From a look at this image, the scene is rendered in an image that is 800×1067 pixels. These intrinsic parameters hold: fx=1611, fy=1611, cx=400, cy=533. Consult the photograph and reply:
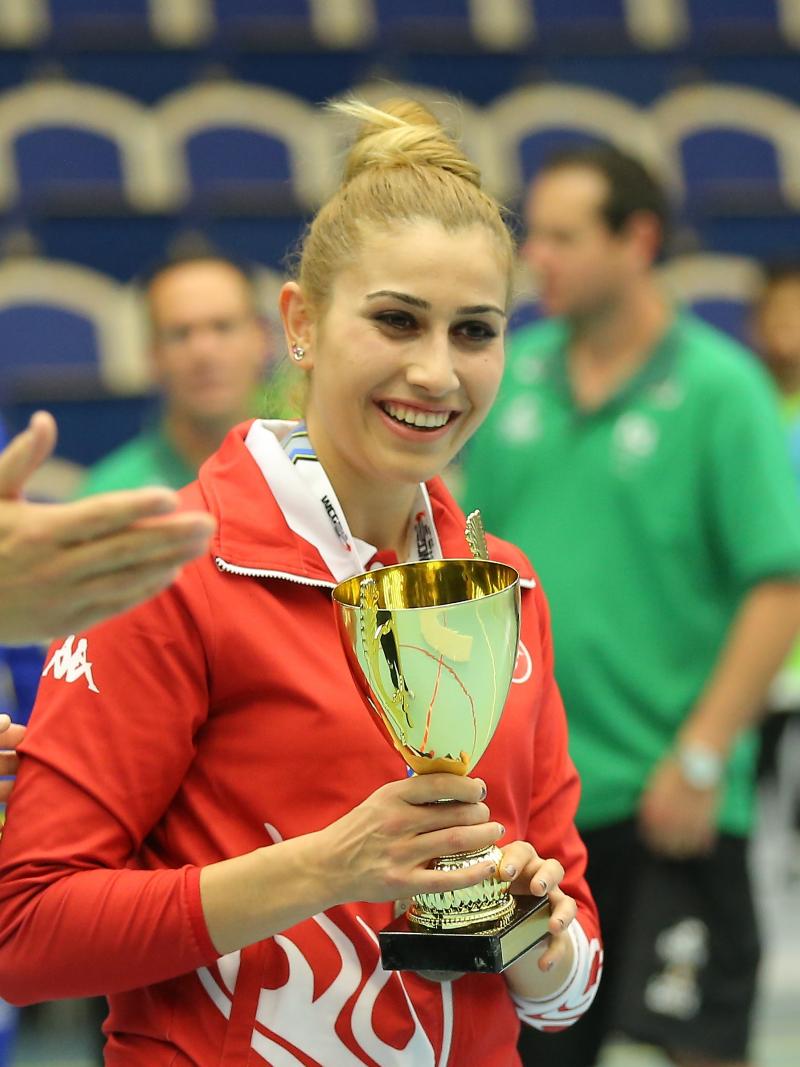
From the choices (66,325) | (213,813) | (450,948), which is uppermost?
(66,325)

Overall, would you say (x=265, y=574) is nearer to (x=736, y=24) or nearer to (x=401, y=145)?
(x=401, y=145)

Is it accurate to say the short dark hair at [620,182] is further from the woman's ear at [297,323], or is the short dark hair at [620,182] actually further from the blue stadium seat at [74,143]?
the blue stadium seat at [74,143]

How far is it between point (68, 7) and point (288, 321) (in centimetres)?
568

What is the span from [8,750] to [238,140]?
18.3 ft

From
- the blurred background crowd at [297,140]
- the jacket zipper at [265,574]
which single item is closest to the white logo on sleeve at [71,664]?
the jacket zipper at [265,574]

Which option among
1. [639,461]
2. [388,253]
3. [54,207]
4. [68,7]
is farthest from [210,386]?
[68,7]

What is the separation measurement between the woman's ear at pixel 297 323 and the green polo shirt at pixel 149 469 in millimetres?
1541

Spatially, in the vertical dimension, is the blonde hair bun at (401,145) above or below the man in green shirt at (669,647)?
above

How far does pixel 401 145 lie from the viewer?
5.32ft

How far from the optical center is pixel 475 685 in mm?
1354

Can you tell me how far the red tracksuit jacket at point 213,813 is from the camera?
4.55ft

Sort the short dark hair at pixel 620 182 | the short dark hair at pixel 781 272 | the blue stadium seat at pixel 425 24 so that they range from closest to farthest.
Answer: the short dark hair at pixel 620 182 < the short dark hair at pixel 781 272 < the blue stadium seat at pixel 425 24

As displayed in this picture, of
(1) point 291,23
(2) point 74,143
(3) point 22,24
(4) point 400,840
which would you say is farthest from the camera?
(1) point 291,23

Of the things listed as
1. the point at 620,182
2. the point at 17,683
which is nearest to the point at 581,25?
the point at 620,182
